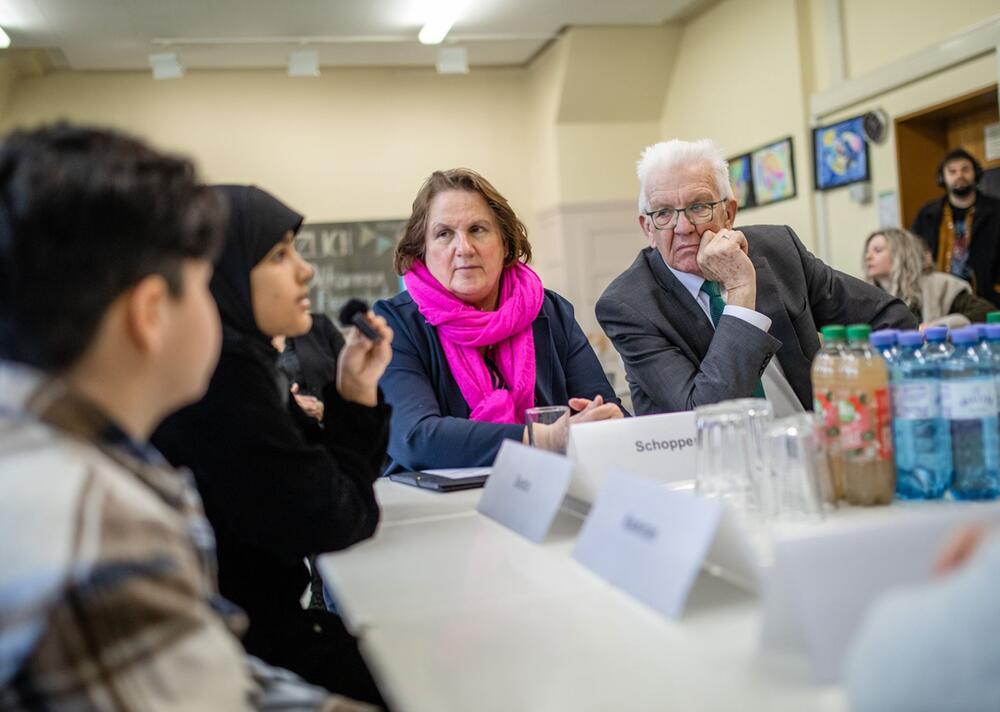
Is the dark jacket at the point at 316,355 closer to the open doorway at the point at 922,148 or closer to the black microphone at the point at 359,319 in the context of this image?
the black microphone at the point at 359,319

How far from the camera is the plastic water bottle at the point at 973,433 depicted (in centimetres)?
122

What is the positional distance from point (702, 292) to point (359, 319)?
0.99m

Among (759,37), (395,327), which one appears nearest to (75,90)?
(759,37)

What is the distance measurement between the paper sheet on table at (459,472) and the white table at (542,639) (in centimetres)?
55

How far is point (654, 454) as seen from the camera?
1501mm

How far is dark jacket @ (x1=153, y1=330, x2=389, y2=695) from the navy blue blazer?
513mm

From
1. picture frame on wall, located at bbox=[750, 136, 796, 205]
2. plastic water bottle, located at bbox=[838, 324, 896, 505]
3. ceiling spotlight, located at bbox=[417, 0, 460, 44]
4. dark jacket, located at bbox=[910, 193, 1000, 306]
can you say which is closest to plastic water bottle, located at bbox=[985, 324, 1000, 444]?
plastic water bottle, located at bbox=[838, 324, 896, 505]

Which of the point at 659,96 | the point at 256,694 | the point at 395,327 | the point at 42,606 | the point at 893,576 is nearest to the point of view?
the point at 42,606

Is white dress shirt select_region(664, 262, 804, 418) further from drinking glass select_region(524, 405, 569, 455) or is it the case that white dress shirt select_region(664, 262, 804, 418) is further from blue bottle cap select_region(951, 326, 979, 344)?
blue bottle cap select_region(951, 326, 979, 344)

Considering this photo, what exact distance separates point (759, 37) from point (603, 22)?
4.05ft

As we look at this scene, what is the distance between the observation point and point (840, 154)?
5.73 meters

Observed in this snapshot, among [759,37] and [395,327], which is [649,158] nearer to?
[395,327]

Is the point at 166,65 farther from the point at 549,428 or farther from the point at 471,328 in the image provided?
the point at 549,428

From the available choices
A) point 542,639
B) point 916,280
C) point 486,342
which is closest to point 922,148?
point 916,280
